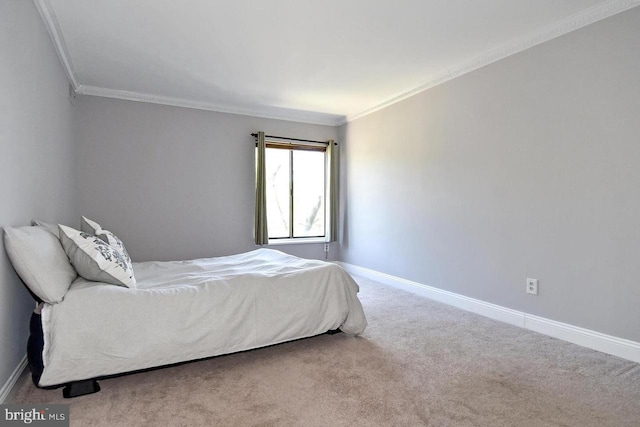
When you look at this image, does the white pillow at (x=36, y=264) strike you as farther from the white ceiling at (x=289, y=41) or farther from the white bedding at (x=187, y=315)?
the white ceiling at (x=289, y=41)

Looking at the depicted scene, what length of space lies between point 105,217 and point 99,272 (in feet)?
8.81

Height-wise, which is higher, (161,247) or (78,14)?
(78,14)

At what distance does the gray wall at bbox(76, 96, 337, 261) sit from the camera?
14.5 ft

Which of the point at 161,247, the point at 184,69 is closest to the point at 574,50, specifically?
the point at 184,69

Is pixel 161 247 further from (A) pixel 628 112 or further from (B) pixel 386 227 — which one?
(A) pixel 628 112

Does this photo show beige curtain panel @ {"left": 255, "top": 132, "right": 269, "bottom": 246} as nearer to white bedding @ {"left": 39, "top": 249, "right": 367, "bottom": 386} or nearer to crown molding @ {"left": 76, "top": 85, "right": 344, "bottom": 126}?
crown molding @ {"left": 76, "top": 85, "right": 344, "bottom": 126}

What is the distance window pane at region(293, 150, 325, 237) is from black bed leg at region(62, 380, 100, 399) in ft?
12.6

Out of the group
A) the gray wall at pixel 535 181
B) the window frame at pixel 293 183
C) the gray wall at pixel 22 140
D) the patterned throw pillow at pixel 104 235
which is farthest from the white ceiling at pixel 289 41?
the patterned throw pillow at pixel 104 235

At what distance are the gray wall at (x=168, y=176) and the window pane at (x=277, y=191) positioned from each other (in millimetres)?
323

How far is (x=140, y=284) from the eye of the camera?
2475mm

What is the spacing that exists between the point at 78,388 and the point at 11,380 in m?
0.38

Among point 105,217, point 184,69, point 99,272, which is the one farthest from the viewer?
point 105,217

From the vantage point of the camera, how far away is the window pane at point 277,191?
552cm

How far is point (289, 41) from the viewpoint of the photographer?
10.5ft
